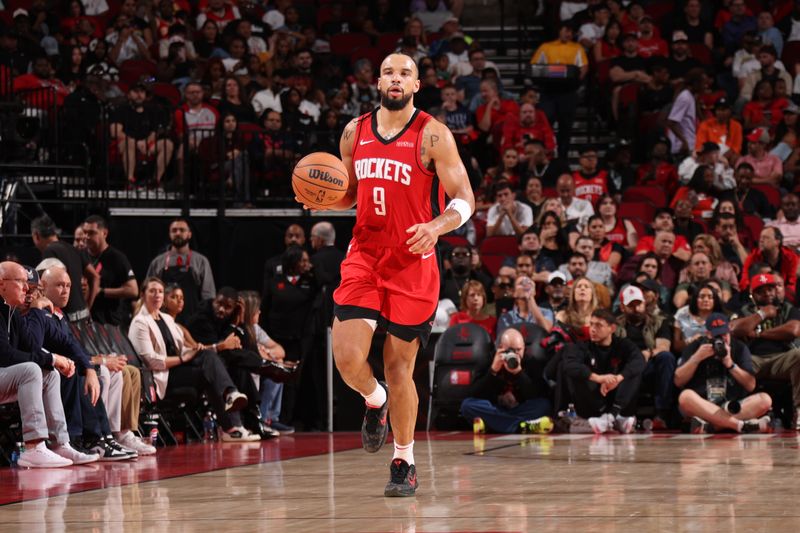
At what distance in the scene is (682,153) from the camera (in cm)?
1556

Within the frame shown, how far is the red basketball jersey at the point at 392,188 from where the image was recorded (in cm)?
614

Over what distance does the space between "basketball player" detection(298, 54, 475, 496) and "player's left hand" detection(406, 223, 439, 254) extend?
22cm

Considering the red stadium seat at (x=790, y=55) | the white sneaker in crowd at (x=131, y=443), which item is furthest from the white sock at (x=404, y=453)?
the red stadium seat at (x=790, y=55)

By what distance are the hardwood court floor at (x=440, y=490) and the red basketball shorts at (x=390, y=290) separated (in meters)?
0.85

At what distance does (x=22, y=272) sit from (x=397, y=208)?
329 centimetres

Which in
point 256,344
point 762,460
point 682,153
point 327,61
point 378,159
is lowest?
point 762,460

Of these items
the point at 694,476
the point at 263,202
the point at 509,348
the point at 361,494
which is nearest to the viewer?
the point at 361,494

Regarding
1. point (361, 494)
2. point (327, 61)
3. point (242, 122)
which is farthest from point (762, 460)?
point (327, 61)

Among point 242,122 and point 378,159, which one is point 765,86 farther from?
point 378,159

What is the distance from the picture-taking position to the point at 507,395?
11492mm

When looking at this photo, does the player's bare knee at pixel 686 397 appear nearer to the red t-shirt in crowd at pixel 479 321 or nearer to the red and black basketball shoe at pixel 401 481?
the red t-shirt in crowd at pixel 479 321

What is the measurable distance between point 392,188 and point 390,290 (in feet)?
A: 1.64

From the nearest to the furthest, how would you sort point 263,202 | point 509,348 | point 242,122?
point 509,348, point 263,202, point 242,122

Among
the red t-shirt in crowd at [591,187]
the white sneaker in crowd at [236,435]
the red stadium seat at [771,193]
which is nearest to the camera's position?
the white sneaker in crowd at [236,435]
